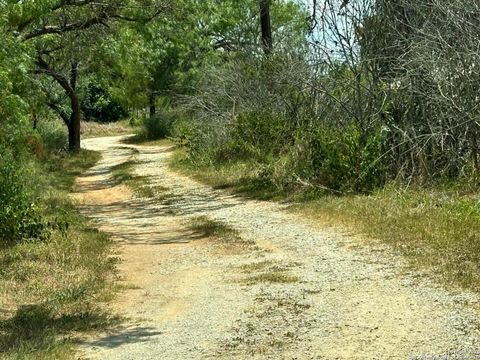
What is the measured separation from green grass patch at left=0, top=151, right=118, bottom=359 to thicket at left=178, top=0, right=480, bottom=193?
4.82 meters

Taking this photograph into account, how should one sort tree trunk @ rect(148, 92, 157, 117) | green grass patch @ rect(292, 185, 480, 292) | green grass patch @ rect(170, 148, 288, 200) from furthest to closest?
tree trunk @ rect(148, 92, 157, 117)
green grass patch @ rect(170, 148, 288, 200)
green grass patch @ rect(292, 185, 480, 292)

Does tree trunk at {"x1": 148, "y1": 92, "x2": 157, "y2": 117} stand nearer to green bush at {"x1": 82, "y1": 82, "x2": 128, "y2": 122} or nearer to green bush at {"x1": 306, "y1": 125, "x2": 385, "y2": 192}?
green bush at {"x1": 82, "y1": 82, "x2": 128, "y2": 122}

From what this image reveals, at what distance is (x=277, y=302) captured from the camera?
7680 mm

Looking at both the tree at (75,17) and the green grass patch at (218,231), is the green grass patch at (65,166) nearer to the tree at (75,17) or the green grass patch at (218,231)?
the tree at (75,17)

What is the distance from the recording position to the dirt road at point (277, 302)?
622 centimetres

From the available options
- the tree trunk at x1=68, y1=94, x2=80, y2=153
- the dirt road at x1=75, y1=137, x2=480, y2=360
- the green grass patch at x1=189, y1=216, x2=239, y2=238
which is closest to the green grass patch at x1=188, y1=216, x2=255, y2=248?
the green grass patch at x1=189, y1=216, x2=239, y2=238

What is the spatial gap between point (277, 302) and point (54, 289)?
276cm

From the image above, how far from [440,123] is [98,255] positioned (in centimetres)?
592

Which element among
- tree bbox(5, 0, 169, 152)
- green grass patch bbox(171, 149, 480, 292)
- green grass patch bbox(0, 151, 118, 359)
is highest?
tree bbox(5, 0, 169, 152)

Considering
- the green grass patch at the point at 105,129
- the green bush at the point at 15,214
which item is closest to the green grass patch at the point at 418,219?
the green bush at the point at 15,214

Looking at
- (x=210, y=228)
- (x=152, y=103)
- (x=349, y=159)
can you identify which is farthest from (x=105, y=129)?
(x=210, y=228)

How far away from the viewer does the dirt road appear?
245 inches

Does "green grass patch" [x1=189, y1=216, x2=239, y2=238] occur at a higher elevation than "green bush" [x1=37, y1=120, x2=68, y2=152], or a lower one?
lower

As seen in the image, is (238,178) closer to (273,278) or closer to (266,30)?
(266,30)
